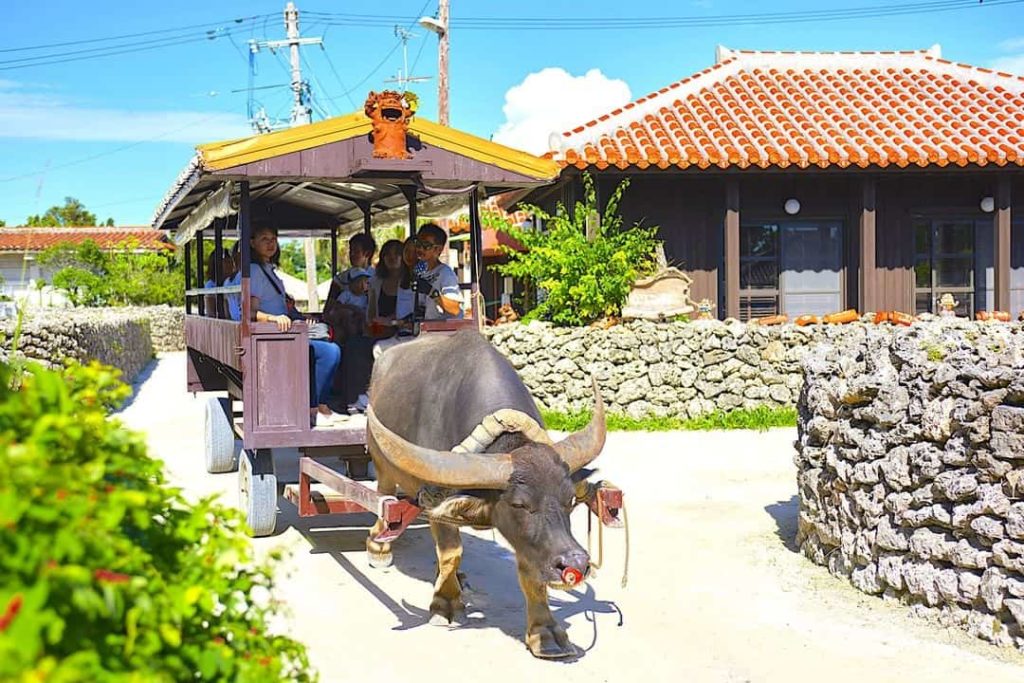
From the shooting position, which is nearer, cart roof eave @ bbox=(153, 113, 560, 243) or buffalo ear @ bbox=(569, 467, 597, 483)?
buffalo ear @ bbox=(569, 467, 597, 483)

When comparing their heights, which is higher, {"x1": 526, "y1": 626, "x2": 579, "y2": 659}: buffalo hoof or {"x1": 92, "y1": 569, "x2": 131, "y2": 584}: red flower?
{"x1": 92, "y1": 569, "x2": 131, "y2": 584}: red flower

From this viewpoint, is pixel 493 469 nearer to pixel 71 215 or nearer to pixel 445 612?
pixel 445 612

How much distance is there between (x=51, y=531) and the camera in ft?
5.35

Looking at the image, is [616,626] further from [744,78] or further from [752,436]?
[744,78]

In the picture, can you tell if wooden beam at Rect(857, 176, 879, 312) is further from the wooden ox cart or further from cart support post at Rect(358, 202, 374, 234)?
the wooden ox cart

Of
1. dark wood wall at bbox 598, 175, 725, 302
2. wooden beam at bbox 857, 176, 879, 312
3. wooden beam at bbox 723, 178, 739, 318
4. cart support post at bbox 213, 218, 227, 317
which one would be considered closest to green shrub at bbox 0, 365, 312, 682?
cart support post at bbox 213, 218, 227, 317

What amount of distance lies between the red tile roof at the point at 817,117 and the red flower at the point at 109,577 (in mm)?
12231

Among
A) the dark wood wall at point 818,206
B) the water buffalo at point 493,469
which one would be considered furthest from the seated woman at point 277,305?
the dark wood wall at point 818,206

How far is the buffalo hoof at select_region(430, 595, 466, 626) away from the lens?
5.47 metres

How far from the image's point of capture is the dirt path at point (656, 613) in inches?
189

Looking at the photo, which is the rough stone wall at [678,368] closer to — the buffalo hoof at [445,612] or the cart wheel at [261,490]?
the cart wheel at [261,490]

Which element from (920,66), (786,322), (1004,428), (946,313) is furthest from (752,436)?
(920,66)

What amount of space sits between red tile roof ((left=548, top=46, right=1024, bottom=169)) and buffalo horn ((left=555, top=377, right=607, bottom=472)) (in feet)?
29.8

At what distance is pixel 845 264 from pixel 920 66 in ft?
18.0
